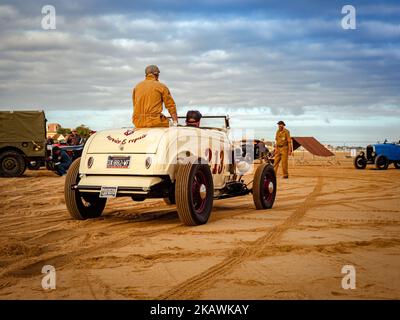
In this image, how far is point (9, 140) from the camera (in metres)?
19.6

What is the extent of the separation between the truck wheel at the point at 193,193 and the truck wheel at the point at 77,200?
170cm

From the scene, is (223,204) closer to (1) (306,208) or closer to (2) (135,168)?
(1) (306,208)

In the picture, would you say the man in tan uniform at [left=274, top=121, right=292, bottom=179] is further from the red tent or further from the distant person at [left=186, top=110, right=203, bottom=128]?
the red tent

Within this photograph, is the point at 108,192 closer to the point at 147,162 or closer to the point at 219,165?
the point at 147,162

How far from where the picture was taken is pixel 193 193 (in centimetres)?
705

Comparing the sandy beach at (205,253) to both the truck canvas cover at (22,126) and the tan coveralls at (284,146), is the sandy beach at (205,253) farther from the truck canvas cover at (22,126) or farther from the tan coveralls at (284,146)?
the truck canvas cover at (22,126)

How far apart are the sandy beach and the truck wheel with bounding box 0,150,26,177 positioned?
1065cm

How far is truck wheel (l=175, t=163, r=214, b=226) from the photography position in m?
6.63

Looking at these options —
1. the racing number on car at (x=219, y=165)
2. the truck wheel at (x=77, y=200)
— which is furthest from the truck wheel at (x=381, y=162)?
the truck wheel at (x=77, y=200)

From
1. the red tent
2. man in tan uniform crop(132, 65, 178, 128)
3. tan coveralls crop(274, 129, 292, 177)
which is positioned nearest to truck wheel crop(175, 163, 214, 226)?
man in tan uniform crop(132, 65, 178, 128)
